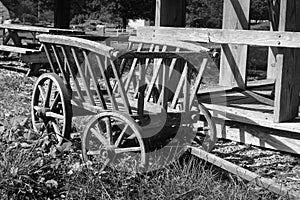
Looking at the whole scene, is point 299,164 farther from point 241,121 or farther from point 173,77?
point 173,77

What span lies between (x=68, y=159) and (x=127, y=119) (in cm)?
63

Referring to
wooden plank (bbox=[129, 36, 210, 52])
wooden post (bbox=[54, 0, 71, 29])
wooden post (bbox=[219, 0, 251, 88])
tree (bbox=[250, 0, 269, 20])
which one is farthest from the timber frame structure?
tree (bbox=[250, 0, 269, 20])

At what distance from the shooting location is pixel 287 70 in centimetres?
554

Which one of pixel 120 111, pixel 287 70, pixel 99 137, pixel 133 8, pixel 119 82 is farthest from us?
pixel 133 8

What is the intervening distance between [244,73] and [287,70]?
2.18m

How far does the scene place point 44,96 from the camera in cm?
568

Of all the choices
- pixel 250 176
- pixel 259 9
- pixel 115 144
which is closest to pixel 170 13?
pixel 115 144

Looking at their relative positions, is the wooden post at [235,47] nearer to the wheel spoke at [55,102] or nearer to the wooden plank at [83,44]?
the wheel spoke at [55,102]

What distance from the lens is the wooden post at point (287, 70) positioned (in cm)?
548

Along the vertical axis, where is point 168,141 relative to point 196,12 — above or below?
below

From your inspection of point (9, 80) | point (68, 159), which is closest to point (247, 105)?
point (68, 159)

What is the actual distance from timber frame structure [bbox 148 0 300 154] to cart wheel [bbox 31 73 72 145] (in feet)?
5.18

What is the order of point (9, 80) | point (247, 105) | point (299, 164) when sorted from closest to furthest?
1. point (299, 164)
2. point (247, 105)
3. point (9, 80)

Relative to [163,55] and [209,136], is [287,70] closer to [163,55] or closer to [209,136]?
[209,136]
